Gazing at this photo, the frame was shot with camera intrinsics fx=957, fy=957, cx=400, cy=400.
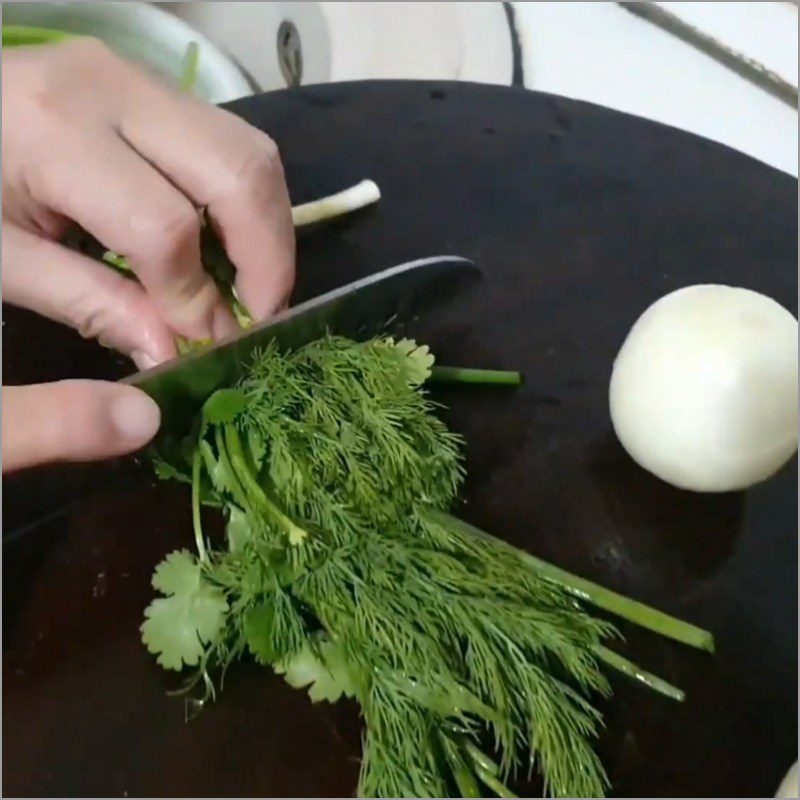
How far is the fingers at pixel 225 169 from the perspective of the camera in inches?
30.5

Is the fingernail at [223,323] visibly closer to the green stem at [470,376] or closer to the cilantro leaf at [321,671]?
the green stem at [470,376]

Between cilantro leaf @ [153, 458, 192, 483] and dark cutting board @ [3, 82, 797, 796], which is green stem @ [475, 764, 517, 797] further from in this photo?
cilantro leaf @ [153, 458, 192, 483]

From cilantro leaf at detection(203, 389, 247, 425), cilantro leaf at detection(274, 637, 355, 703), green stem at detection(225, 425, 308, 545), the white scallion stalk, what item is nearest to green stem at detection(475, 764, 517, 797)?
cilantro leaf at detection(274, 637, 355, 703)

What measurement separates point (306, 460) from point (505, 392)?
0.23 meters

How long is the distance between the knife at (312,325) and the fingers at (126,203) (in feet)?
0.24

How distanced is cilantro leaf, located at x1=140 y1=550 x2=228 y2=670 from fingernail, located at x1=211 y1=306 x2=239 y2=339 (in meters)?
0.21

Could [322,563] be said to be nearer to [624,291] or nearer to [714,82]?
[624,291]

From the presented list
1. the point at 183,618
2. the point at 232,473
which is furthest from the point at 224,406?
the point at 183,618

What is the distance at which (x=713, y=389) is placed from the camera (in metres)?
0.75

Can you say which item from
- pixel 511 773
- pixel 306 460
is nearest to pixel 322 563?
pixel 306 460

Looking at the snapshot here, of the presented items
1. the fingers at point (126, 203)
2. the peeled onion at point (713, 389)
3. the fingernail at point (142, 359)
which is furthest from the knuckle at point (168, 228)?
the peeled onion at point (713, 389)

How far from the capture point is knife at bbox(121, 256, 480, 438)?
0.76 m

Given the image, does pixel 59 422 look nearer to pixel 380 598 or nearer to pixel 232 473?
pixel 232 473

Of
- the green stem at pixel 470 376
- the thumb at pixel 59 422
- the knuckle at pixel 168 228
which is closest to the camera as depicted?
the thumb at pixel 59 422
